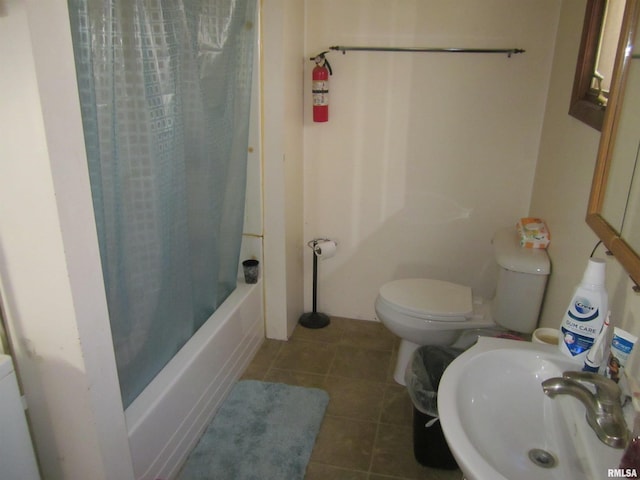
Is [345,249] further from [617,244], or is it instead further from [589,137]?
[617,244]

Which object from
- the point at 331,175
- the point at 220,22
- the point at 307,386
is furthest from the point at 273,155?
the point at 307,386

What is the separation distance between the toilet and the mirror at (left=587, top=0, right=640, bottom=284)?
586 mm

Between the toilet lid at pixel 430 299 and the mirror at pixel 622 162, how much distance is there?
2.87ft

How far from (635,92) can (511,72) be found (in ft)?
3.94

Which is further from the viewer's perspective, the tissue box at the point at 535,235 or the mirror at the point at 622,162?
the tissue box at the point at 535,235

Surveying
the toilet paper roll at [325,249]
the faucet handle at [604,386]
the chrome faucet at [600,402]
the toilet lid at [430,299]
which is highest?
the faucet handle at [604,386]

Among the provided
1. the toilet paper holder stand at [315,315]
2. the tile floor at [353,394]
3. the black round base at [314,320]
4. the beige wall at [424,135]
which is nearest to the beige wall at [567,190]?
the beige wall at [424,135]

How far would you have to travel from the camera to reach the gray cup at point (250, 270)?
2486 mm

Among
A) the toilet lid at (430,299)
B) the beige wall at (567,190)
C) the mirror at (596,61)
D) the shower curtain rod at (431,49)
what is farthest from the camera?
the shower curtain rod at (431,49)

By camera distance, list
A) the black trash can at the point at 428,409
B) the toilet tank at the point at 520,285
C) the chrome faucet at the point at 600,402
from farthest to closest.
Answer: the toilet tank at the point at 520,285 < the black trash can at the point at 428,409 < the chrome faucet at the point at 600,402

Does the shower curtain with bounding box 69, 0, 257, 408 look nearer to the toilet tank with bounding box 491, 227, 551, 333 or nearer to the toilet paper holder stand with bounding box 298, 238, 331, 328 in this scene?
the toilet paper holder stand with bounding box 298, 238, 331, 328

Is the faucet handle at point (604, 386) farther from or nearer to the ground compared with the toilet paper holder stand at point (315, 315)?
farther from the ground

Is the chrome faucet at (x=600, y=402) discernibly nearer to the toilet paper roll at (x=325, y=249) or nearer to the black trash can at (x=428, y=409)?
the black trash can at (x=428, y=409)

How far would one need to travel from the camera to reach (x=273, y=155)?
2.36 m
